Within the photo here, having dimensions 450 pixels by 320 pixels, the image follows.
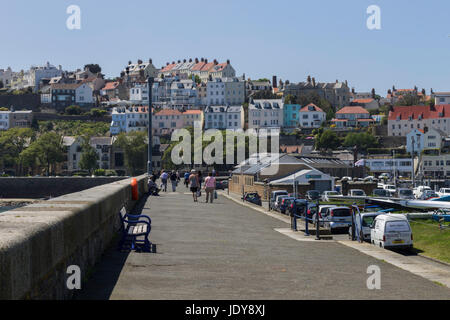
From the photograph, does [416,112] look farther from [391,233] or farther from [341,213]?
[391,233]

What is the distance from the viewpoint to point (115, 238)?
49.3 ft

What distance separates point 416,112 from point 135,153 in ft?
278

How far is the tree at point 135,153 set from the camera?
155 m

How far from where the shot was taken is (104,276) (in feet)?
34.6

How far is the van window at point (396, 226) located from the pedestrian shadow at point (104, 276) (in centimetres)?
1262

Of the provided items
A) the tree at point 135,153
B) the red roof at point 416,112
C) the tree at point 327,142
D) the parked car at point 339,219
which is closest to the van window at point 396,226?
the parked car at point 339,219

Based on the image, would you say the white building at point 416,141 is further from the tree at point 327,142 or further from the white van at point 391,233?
the white van at point 391,233

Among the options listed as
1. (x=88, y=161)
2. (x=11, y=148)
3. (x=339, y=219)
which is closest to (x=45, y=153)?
(x=88, y=161)

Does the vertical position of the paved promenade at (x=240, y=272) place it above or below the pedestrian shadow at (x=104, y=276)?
below

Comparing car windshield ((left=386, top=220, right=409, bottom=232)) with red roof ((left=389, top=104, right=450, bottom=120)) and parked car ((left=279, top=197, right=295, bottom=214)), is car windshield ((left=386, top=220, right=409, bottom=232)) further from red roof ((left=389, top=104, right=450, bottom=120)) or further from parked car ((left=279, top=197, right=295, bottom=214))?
red roof ((left=389, top=104, right=450, bottom=120))

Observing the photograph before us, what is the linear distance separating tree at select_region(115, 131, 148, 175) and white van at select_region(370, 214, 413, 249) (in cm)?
13242

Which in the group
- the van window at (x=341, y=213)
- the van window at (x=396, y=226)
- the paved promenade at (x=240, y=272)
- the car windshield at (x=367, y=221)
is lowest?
the van window at (x=341, y=213)

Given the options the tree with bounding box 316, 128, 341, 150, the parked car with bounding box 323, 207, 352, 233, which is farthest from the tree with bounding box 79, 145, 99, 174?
the parked car with bounding box 323, 207, 352, 233
